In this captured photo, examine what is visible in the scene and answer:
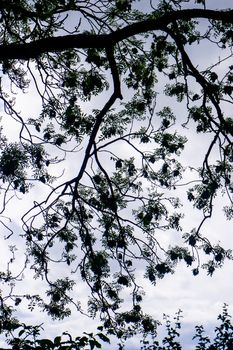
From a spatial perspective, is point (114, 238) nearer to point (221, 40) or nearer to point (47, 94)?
point (47, 94)

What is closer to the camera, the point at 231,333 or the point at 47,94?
the point at 47,94

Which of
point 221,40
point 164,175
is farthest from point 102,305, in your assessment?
point 221,40

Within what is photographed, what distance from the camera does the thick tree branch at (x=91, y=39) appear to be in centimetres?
551

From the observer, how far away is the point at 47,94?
27.2 ft

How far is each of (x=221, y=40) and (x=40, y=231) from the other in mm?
4571

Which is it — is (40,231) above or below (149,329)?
above

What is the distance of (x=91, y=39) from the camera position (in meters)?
5.86

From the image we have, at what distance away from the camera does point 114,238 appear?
8.25 m

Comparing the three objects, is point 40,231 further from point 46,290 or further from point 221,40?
point 221,40

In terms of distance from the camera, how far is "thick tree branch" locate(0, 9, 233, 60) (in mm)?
5512

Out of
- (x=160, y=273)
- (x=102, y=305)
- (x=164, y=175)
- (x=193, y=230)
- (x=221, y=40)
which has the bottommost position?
(x=102, y=305)

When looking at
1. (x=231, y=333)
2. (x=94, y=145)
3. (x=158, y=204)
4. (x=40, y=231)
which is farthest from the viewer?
(x=231, y=333)

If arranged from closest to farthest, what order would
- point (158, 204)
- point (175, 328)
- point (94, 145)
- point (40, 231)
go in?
point (94, 145), point (40, 231), point (158, 204), point (175, 328)

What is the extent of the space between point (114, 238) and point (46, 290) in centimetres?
150
